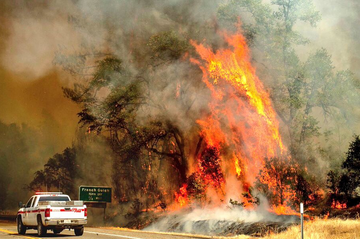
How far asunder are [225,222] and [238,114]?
656 centimetres

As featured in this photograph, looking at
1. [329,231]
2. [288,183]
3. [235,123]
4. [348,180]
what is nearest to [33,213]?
[329,231]

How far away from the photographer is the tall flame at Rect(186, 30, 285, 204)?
30562 mm

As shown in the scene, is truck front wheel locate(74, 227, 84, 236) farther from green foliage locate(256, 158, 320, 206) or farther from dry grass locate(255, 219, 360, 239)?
green foliage locate(256, 158, 320, 206)

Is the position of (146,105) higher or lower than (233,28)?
lower

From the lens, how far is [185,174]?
138 feet

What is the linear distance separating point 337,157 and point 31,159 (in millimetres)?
79160

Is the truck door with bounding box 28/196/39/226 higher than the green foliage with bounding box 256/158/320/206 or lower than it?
lower

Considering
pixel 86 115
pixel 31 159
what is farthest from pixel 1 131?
pixel 86 115

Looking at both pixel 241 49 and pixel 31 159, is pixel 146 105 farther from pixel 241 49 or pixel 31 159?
pixel 31 159

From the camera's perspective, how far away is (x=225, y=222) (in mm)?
32312

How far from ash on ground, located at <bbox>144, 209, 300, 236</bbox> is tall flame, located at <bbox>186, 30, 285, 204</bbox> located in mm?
2088

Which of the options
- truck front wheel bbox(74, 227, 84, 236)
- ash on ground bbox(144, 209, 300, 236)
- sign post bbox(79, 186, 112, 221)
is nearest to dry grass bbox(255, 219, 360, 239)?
ash on ground bbox(144, 209, 300, 236)

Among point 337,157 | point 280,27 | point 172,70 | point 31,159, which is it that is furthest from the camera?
point 31,159

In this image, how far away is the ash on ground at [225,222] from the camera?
27.6 meters
